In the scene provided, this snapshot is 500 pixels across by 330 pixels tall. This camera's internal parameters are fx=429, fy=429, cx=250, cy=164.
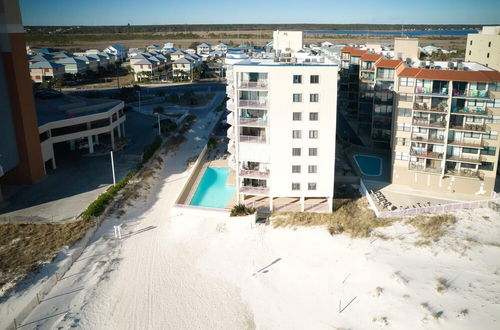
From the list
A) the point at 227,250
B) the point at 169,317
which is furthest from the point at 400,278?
the point at 169,317

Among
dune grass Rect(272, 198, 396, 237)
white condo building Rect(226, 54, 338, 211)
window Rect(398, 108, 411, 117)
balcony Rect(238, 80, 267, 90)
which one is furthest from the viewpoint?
window Rect(398, 108, 411, 117)

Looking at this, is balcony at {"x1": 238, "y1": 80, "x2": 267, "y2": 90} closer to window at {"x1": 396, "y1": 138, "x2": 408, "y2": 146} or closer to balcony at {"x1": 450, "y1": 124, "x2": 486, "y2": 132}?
window at {"x1": 396, "y1": 138, "x2": 408, "y2": 146}

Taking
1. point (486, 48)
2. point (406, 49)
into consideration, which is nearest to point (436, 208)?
point (406, 49)

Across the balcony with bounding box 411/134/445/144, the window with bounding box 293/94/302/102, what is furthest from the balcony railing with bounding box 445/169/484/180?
the window with bounding box 293/94/302/102

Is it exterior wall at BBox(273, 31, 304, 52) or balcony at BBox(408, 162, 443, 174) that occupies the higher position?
exterior wall at BBox(273, 31, 304, 52)

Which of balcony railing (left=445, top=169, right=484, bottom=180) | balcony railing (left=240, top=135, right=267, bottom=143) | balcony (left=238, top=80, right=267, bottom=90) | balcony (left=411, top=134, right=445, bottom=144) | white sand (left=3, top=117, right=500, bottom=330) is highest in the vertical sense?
balcony (left=238, top=80, right=267, bottom=90)

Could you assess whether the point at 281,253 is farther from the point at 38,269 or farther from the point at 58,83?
the point at 58,83
